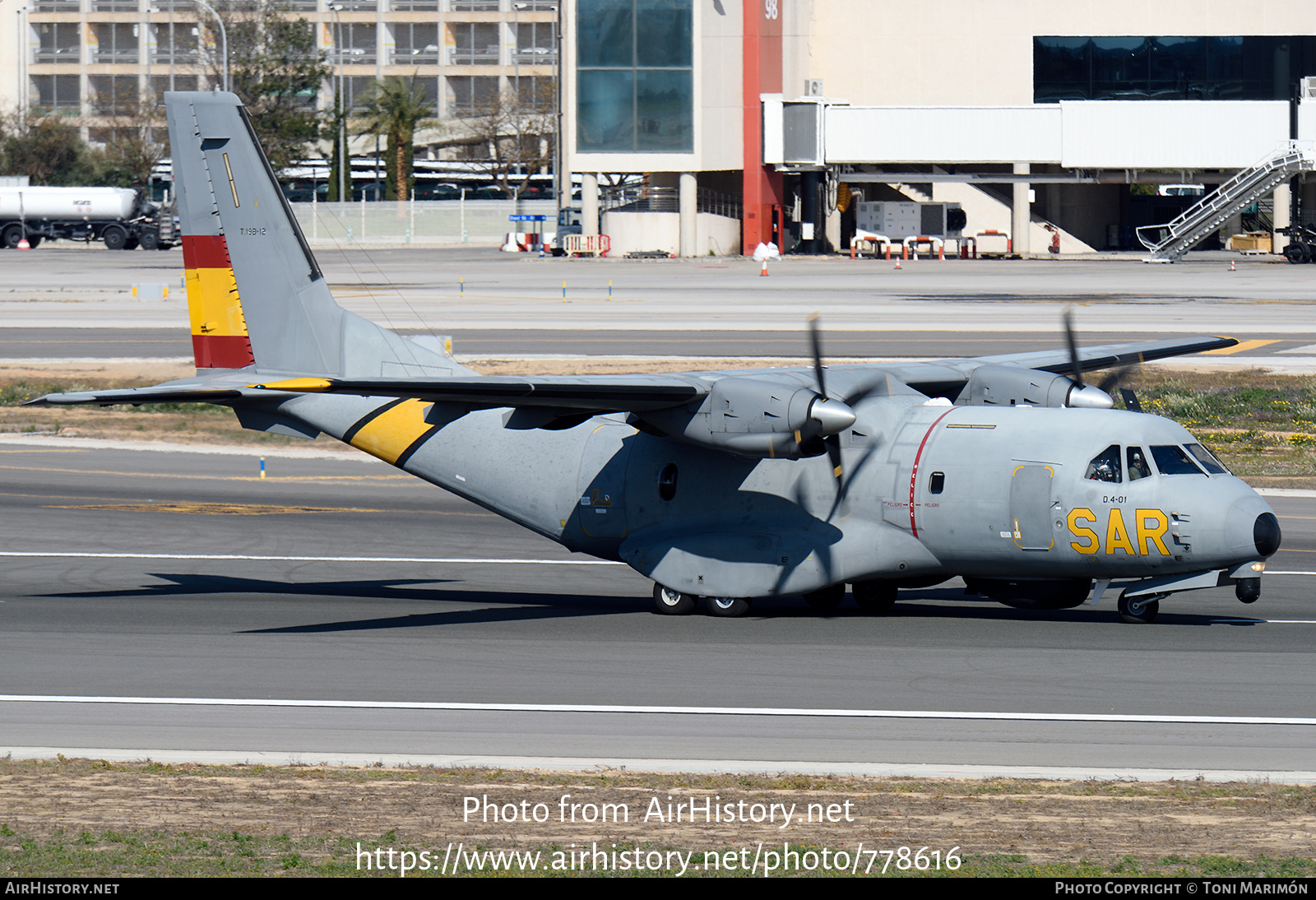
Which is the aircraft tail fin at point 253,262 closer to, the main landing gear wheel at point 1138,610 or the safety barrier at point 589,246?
the main landing gear wheel at point 1138,610

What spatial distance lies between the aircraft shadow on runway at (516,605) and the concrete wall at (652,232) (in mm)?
77678

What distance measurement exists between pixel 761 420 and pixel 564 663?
370 centimetres

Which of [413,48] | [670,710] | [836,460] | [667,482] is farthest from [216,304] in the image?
[413,48]

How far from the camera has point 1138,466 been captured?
18594 millimetres

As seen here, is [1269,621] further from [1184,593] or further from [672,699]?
[672,699]

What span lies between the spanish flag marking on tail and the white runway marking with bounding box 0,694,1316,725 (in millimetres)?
7833

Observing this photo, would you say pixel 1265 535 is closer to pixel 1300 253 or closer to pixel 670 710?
pixel 670 710

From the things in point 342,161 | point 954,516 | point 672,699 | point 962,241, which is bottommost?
point 672,699

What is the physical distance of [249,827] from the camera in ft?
39.1

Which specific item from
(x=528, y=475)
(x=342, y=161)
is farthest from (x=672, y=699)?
(x=342, y=161)

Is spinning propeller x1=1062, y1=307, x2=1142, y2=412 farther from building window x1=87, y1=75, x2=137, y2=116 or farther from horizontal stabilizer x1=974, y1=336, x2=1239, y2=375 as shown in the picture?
building window x1=87, y1=75, x2=137, y2=116

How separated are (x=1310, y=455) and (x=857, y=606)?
17.3m
